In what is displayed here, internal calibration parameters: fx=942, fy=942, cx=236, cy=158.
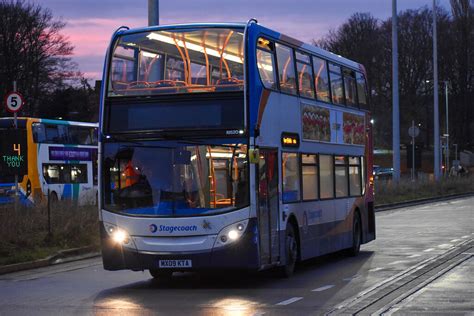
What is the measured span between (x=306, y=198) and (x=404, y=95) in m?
69.5

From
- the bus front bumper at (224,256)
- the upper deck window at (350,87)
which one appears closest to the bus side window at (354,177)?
the upper deck window at (350,87)

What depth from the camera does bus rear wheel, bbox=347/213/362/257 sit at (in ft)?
63.6

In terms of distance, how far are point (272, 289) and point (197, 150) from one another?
231 cm

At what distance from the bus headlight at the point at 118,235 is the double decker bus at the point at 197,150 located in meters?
0.02

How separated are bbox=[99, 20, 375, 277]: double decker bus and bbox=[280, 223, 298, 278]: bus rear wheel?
0.08ft

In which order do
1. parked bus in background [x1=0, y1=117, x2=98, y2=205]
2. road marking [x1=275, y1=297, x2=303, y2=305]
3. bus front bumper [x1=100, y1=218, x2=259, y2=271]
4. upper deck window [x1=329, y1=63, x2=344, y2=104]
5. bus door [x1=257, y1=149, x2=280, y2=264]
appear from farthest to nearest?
parked bus in background [x1=0, y1=117, x2=98, y2=205] < upper deck window [x1=329, y1=63, x2=344, y2=104] < bus door [x1=257, y1=149, x2=280, y2=264] < bus front bumper [x1=100, y1=218, x2=259, y2=271] < road marking [x1=275, y1=297, x2=303, y2=305]

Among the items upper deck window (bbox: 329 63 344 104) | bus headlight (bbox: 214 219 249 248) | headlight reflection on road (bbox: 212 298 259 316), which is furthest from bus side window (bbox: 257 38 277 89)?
headlight reflection on road (bbox: 212 298 259 316)

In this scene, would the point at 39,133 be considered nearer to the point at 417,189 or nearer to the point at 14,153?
the point at 14,153

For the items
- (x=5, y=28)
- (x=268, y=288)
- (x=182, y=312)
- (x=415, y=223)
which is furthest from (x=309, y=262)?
(x=5, y=28)

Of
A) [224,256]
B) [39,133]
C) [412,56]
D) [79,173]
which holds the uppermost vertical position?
[412,56]

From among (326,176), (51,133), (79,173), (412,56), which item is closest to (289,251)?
(326,176)

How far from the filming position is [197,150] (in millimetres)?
13734

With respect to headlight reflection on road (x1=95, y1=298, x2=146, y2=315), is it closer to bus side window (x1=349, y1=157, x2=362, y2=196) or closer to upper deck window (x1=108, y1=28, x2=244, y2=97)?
upper deck window (x1=108, y1=28, x2=244, y2=97)

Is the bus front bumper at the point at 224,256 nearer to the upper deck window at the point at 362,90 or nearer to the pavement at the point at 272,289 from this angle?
the pavement at the point at 272,289
